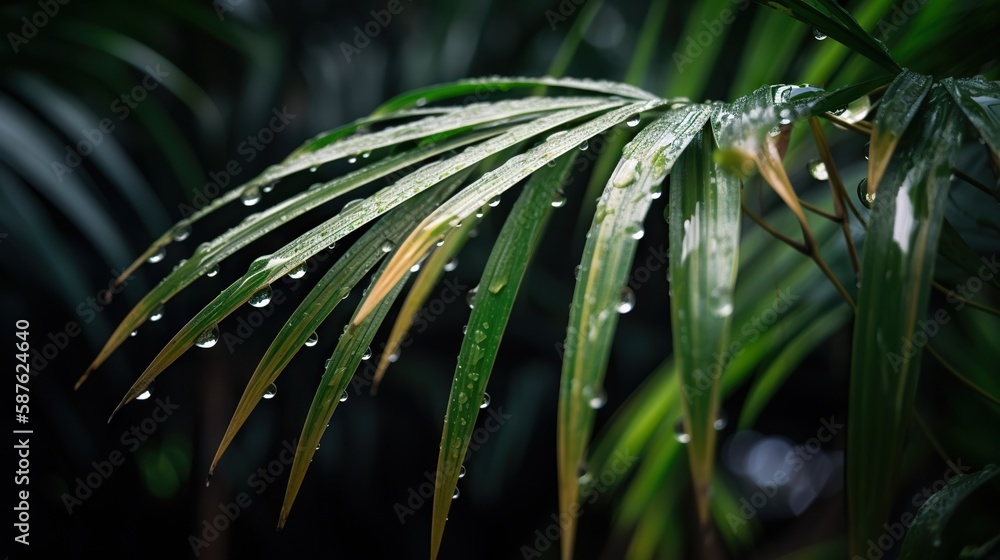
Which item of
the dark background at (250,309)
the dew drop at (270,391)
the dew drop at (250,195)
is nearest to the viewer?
the dew drop at (270,391)

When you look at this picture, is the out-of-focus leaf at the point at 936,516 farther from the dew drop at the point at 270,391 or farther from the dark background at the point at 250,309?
the dark background at the point at 250,309

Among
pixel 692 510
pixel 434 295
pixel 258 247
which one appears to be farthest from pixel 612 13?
pixel 692 510

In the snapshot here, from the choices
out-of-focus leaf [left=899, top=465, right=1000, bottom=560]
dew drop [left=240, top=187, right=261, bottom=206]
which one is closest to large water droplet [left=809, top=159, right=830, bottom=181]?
out-of-focus leaf [left=899, top=465, right=1000, bottom=560]

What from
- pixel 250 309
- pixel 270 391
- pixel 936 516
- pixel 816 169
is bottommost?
pixel 936 516

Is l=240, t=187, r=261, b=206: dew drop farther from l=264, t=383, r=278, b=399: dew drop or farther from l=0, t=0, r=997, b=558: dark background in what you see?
l=0, t=0, r=997, b=558: dark background

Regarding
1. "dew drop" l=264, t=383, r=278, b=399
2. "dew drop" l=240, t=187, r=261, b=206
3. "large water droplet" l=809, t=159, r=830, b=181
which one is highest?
"dew drop" l=240, t=187, r=261, b=206

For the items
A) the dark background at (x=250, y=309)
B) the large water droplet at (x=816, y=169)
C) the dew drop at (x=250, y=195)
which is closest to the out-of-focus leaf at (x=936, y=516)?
the large water droplet at (x=816, y=169)

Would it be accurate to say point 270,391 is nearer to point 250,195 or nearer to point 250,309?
point 250,195

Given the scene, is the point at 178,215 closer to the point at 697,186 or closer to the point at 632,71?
the point at 632,71

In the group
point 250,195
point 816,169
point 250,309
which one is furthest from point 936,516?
point 250,309
